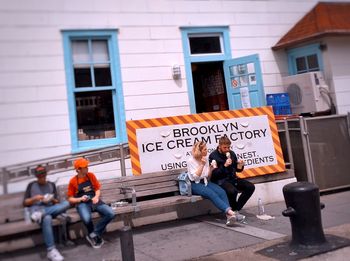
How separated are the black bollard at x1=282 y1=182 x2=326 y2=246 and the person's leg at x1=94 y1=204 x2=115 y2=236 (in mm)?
2034

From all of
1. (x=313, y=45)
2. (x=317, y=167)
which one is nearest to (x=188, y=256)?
(x=317, y=167)

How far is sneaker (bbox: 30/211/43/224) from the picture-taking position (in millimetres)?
3250

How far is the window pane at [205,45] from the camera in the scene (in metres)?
9.10

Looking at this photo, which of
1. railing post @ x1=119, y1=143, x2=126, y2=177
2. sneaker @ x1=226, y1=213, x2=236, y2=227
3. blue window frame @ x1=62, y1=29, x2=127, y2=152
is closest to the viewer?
railing post @ x1=119, y1=143, x2=126, y2=177

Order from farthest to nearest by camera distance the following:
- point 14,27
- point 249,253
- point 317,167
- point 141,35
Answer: point 141,35
point 317,167
point 249,253
point 14,27

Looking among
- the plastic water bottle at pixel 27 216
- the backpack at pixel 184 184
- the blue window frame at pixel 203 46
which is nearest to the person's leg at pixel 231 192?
the backpack at pixel 184 184

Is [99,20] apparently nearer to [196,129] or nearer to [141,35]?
[141,35]

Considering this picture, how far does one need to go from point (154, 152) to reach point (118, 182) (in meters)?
0.93

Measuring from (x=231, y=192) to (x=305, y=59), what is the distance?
4.47 metres

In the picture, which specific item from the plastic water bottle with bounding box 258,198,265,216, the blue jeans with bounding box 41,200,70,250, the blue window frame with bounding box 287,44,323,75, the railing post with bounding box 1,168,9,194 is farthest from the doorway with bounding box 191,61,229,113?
the railing post with bounding box 1,168,9,194

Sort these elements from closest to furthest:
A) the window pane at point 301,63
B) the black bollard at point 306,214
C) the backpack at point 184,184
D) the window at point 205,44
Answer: the black bollard at point 306,214 → the backpack at point 184,184 → the window at point 205,44 → the window pane at point 301,63

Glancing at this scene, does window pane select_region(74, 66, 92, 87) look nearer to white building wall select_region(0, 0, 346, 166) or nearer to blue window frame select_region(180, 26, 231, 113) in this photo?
white building wall select_region(0, 0, 346, 166)

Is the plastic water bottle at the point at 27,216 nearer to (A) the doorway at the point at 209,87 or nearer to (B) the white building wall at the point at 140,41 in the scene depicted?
(B) the white building wall at the point at 140,41

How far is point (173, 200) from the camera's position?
6.10m
